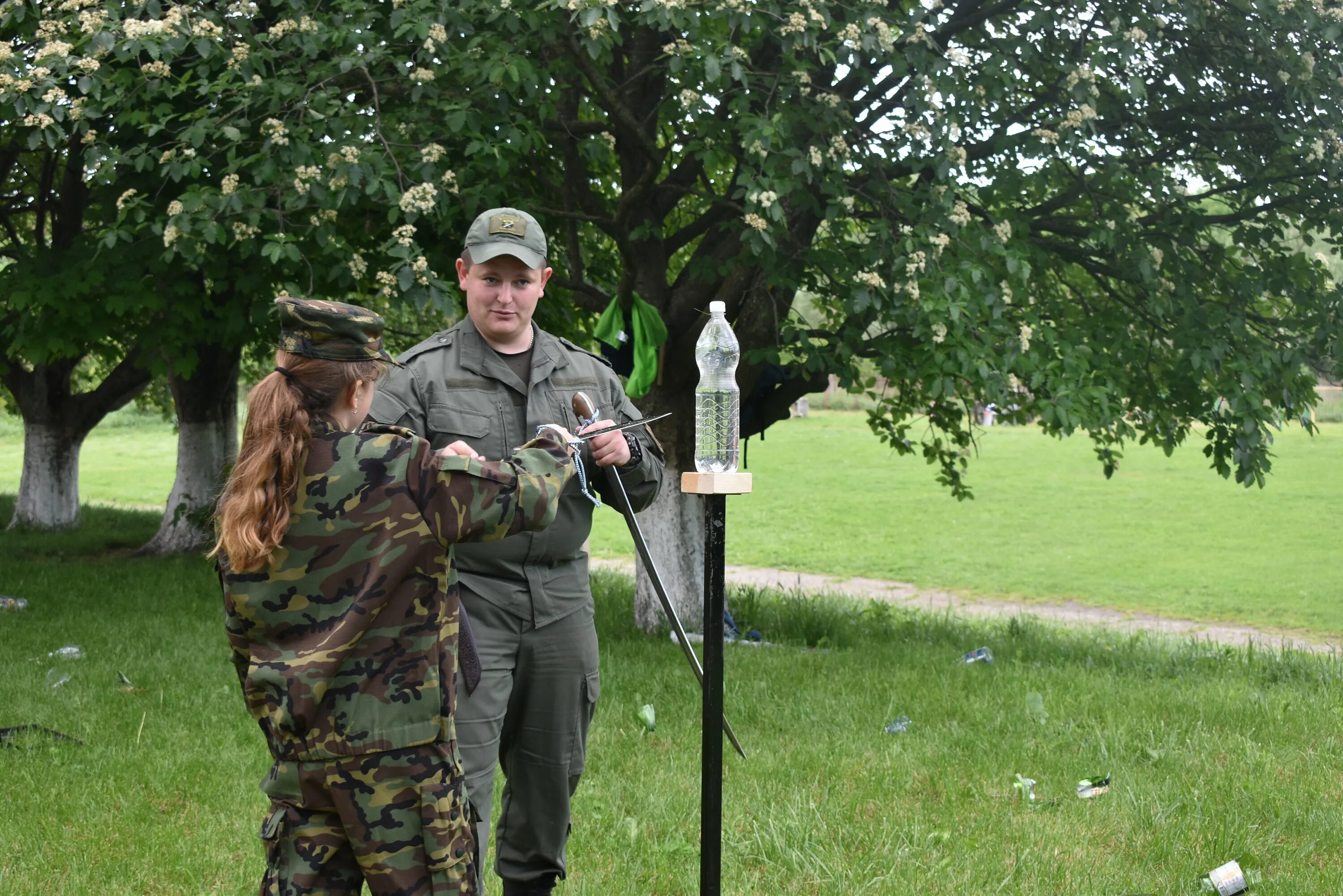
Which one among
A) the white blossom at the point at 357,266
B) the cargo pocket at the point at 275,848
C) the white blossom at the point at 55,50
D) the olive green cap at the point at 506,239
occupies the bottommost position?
the cargo pocket at the point at 275,848

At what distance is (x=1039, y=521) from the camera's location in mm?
30406

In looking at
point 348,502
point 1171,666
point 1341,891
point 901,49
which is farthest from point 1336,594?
point 348,502

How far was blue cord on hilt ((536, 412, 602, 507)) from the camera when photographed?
2748 mm

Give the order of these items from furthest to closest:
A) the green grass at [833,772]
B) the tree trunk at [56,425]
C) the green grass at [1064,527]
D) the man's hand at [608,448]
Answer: the green grass at [1064,527]
the tree trunk at [56,425]
the green grass at [833,772]
the man's hand at [608,448]

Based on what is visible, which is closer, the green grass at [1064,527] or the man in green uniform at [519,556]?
the man in green uniform at [519,556]

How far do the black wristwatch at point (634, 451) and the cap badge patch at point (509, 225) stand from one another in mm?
633

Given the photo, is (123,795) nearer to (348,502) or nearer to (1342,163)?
(348,502)

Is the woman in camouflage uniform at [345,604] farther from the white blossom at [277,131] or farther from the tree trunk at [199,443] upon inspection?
the tree trunk at [199,443]

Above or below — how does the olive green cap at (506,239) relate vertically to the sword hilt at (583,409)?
above

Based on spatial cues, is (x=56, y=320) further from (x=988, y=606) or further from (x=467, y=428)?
(x=988, y=606)

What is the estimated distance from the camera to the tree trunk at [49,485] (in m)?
15.9

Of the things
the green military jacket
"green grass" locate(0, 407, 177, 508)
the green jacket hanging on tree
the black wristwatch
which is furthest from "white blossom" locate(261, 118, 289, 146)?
"green grass" locate(0, 407, 177, 508)

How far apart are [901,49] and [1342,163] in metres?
2.98

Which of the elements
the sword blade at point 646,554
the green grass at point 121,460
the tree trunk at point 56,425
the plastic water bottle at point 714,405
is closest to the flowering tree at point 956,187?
the plastic water bottle at point 714,405
